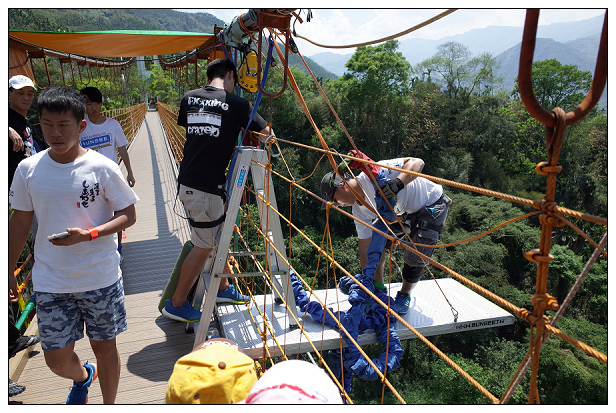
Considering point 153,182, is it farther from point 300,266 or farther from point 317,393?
point 300,266

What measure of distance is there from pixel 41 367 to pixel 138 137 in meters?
10.1

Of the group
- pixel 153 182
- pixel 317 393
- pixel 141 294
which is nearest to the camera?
pixel 317 393

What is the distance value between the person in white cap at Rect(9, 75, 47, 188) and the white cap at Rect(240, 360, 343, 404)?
1.45m

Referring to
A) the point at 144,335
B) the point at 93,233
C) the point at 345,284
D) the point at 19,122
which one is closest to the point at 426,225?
the point at 345,284

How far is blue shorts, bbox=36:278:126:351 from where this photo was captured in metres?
1.28

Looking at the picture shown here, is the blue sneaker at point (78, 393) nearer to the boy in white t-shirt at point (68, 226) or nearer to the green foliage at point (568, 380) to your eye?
the boy in white t-shirt at point (68, 226)

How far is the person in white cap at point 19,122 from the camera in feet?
5.56

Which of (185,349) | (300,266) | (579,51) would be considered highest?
(579,51)

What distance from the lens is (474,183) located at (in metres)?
23.4

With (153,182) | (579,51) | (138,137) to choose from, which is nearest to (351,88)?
(138,137)

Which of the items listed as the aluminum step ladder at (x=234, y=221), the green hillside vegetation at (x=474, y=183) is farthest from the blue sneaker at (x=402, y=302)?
the green hillside vegetation at (x=474, y=183)

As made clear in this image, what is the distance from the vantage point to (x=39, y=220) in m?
1.23

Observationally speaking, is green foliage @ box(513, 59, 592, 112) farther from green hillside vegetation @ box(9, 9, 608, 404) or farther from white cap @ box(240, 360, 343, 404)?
white cap @ box(240, 360, 343, 404)

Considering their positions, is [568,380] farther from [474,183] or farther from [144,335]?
[474,183]
